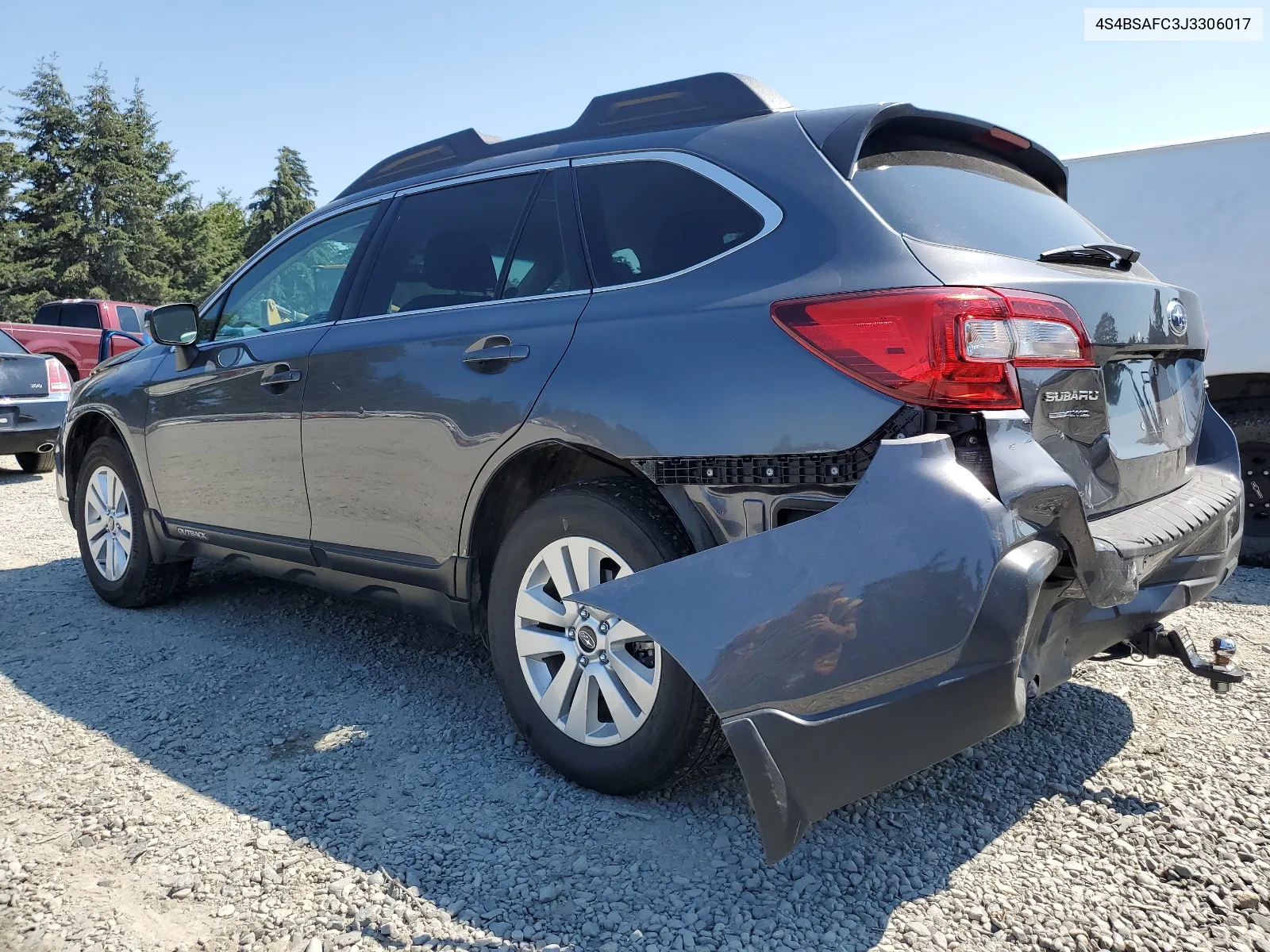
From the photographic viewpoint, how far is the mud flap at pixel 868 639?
71.6 inches

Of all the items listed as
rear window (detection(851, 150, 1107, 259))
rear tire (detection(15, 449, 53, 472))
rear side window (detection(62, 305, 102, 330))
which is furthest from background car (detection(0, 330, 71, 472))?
rear window (detection(851, 150, 1107, 259))

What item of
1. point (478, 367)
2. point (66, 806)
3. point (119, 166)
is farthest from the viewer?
point (119, 166)

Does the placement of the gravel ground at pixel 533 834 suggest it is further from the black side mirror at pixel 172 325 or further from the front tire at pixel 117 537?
Result: the black side mirror at pixel 172 325

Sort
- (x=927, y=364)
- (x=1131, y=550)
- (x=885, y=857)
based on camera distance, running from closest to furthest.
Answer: (x=927, y=364), (x=1131, y=550), (x=885, y=857)

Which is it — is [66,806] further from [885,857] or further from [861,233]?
[861,233]

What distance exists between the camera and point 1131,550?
2121 mm

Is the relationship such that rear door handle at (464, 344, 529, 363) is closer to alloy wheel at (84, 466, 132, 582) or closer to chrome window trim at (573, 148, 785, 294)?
chrome window trim at (573, 148, 785, 294)

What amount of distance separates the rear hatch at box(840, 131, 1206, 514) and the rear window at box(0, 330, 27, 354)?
10.2 meters

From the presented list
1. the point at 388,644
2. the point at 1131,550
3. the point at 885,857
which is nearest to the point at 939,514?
the point at 1131,550

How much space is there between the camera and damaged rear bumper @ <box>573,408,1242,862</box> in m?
1.82

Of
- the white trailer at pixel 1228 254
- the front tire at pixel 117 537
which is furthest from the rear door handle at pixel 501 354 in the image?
the white trailer at pixel 1228 254

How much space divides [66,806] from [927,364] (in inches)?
104

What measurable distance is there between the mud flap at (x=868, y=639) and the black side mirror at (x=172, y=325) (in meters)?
3.15

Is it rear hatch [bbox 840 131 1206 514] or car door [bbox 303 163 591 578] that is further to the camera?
car door [bbox 303 163 591 578]
